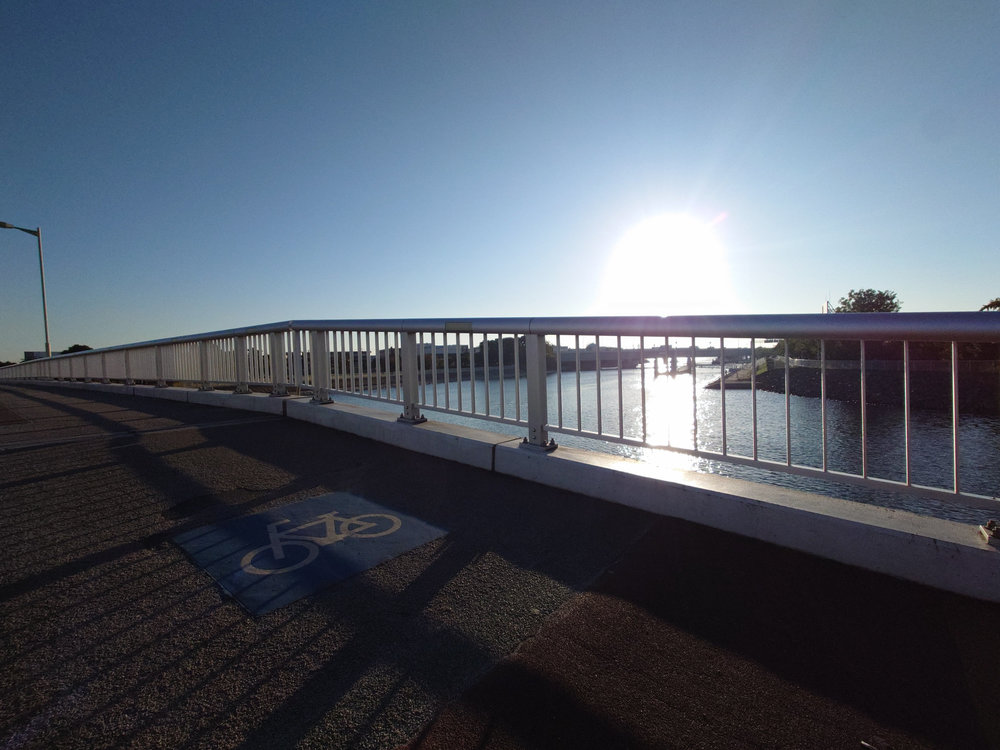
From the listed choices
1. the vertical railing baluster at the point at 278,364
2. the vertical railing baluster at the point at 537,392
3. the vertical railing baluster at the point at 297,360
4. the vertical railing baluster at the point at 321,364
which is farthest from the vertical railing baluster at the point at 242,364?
the vertical railing baluster at the point at 537,392

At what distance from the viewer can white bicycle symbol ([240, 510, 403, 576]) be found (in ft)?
8.16

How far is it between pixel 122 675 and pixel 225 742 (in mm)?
584

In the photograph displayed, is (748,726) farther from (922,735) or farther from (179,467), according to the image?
(179,467)

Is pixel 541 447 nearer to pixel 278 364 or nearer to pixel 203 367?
pixel 278 364

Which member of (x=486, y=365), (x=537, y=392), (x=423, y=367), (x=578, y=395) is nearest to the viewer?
(x=578, y=395)

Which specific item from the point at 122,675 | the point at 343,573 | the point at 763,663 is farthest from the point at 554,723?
the point at 122,675

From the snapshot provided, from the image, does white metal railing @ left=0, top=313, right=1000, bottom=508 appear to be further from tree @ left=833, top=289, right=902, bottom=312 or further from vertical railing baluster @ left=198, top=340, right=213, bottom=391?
tree @ left=833, top=289, right=902, bottom=312

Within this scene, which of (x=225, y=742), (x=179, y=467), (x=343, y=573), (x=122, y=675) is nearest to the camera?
(x=225, y=742)

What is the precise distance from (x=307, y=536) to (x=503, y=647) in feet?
5.09

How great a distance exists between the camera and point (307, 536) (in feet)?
9.36

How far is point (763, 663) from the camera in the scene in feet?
5.64

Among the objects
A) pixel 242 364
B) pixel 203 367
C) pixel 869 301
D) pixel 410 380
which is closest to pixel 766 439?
pixel 410 380

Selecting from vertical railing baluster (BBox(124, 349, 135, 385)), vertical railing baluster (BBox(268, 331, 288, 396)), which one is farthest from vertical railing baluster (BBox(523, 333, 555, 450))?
vertical railing baluster (BBox(124, 349, 135, 385))

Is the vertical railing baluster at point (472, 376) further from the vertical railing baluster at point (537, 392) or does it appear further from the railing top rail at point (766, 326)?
the vertical railing baluster at point (537, 392)
